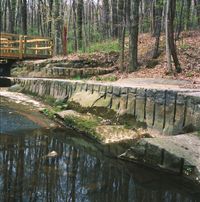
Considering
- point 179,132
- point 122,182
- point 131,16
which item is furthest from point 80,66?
point 122,182

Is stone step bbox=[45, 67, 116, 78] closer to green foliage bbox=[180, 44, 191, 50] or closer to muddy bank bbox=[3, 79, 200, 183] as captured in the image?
green foliage bbox=[180, 44, 191, 50]

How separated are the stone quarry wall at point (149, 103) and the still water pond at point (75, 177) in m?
1.60

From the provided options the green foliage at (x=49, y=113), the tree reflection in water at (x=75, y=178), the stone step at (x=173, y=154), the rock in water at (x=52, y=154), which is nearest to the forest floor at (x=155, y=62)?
the green foliage at (x=49, y=113)

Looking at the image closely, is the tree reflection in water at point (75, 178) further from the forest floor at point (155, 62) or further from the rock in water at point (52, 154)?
the forest floor at point (155, 62)

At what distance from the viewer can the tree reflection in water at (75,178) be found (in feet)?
16.3

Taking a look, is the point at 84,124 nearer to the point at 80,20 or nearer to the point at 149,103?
the point at 149,103

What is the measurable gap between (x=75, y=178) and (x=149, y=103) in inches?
136

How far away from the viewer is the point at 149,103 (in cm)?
846

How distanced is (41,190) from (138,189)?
4.72 feet

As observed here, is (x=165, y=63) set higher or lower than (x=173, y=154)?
higher

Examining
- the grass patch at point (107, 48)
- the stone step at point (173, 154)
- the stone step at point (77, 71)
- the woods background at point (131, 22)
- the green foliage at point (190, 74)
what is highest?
the woods background at point (131, 22)

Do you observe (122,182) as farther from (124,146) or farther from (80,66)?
(80,66)

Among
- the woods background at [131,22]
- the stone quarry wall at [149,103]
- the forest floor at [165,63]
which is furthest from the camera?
the woods background at [131,22]

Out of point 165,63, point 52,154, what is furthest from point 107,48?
point 52,154
